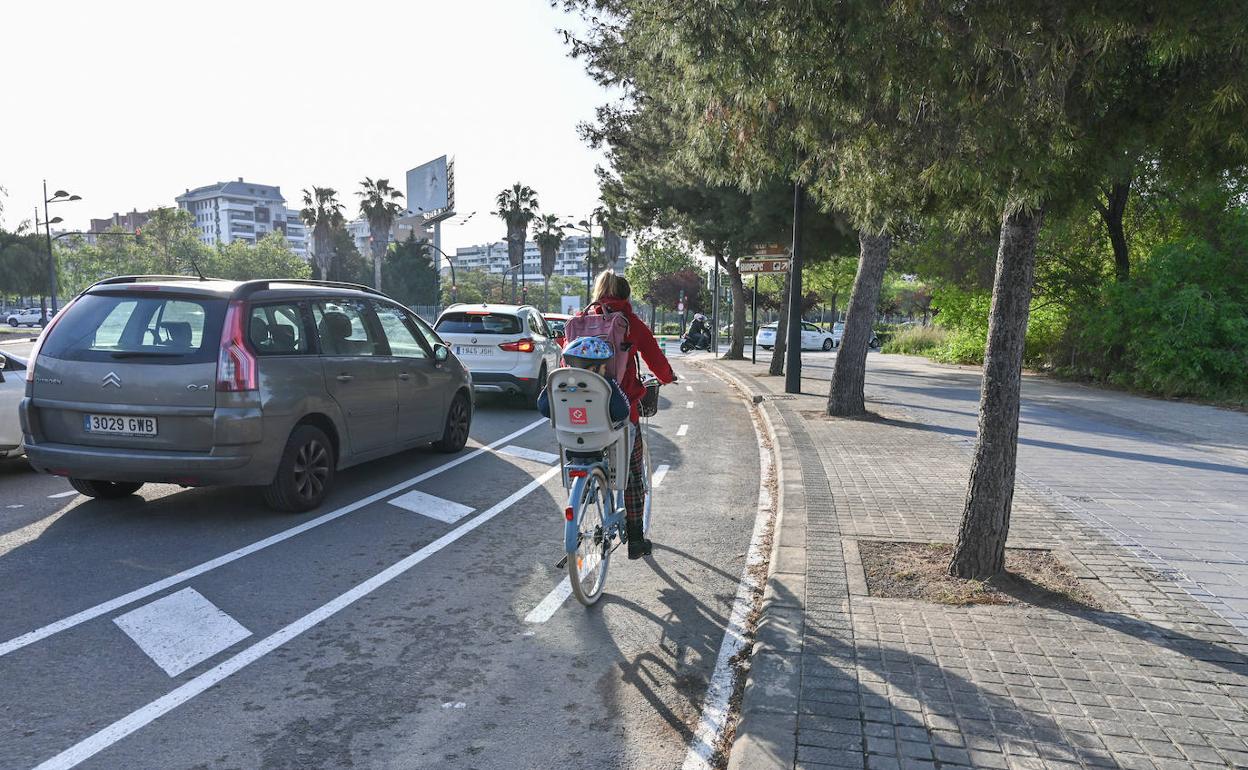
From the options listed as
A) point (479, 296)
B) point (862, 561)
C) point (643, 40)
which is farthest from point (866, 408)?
point (479, 296)

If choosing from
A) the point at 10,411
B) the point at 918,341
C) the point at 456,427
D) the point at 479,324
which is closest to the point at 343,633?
the point at 456,427

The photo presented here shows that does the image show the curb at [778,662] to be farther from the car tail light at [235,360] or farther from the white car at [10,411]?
the white car at [10,411]

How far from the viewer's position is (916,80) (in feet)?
14.1

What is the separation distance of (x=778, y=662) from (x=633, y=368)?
200 centimetres

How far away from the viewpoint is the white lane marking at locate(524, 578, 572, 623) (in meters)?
4.61

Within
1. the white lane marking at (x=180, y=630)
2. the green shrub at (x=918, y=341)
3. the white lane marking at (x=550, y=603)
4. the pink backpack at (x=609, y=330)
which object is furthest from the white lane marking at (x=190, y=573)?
the green shrub at (x=918, y=341)

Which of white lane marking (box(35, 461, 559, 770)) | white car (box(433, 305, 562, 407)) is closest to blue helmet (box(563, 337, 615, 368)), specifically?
white lane marking (box(35, 461, 559, 770))

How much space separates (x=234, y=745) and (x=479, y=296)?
10683 centimetres

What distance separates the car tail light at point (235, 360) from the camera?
19.2 feet

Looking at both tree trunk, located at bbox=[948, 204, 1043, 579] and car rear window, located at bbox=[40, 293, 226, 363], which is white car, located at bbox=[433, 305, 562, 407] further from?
tree trunk, located at bbox=[948, 204, 1043, 579]

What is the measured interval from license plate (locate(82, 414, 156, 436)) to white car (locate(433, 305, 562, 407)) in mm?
7139

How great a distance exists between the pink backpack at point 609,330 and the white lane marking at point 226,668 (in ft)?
6.18

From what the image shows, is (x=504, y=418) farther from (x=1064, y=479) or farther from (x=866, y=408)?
(x=1064, y=479)

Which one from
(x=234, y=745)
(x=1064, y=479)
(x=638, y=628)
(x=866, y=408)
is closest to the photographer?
(x=234, y=745)
